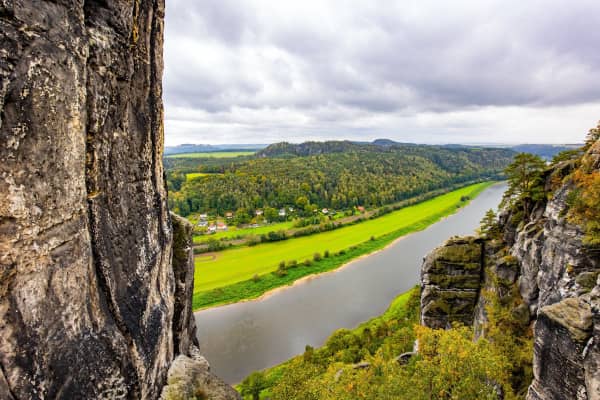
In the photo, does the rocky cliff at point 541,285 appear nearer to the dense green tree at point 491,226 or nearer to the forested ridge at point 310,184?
the dense green tree at point 491,226

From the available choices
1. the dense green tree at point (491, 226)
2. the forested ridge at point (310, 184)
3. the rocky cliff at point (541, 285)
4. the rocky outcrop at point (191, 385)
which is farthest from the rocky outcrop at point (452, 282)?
the forested ridge at point (310, 184)

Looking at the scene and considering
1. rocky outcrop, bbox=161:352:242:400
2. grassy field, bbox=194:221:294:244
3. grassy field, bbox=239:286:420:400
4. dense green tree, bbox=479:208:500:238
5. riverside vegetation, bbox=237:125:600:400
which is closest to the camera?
rocky outcrop, bbox=161:352:242:400

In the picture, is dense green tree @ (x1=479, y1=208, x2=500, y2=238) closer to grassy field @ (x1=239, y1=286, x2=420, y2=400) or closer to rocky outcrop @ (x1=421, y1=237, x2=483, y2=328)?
rocky outcrop @ (x1=421, y1=237, x2=483, y2=328)

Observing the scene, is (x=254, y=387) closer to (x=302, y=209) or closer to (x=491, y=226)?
(x=491, y=226)

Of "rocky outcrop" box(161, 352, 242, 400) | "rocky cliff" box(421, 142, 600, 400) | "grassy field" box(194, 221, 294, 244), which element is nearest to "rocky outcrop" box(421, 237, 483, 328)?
"rocky cliff" box(421, 142, 600, 400)

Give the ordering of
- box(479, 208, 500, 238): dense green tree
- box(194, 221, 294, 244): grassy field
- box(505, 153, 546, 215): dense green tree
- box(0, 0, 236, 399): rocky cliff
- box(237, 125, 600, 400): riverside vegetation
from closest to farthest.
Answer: box(0, 0, 236, 399): rocky cliff
box(237, 125, 600, 400): riverside vegetation
box(505, 153, 546, 215): dense green tree
box(479, 208, 500, 238): dense green tree
box(194, 221, 294, 244): grassy field

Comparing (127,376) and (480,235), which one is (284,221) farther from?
(127,376)

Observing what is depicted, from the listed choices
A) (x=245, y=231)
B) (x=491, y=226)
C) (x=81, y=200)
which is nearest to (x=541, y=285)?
(x=491, y=226)
